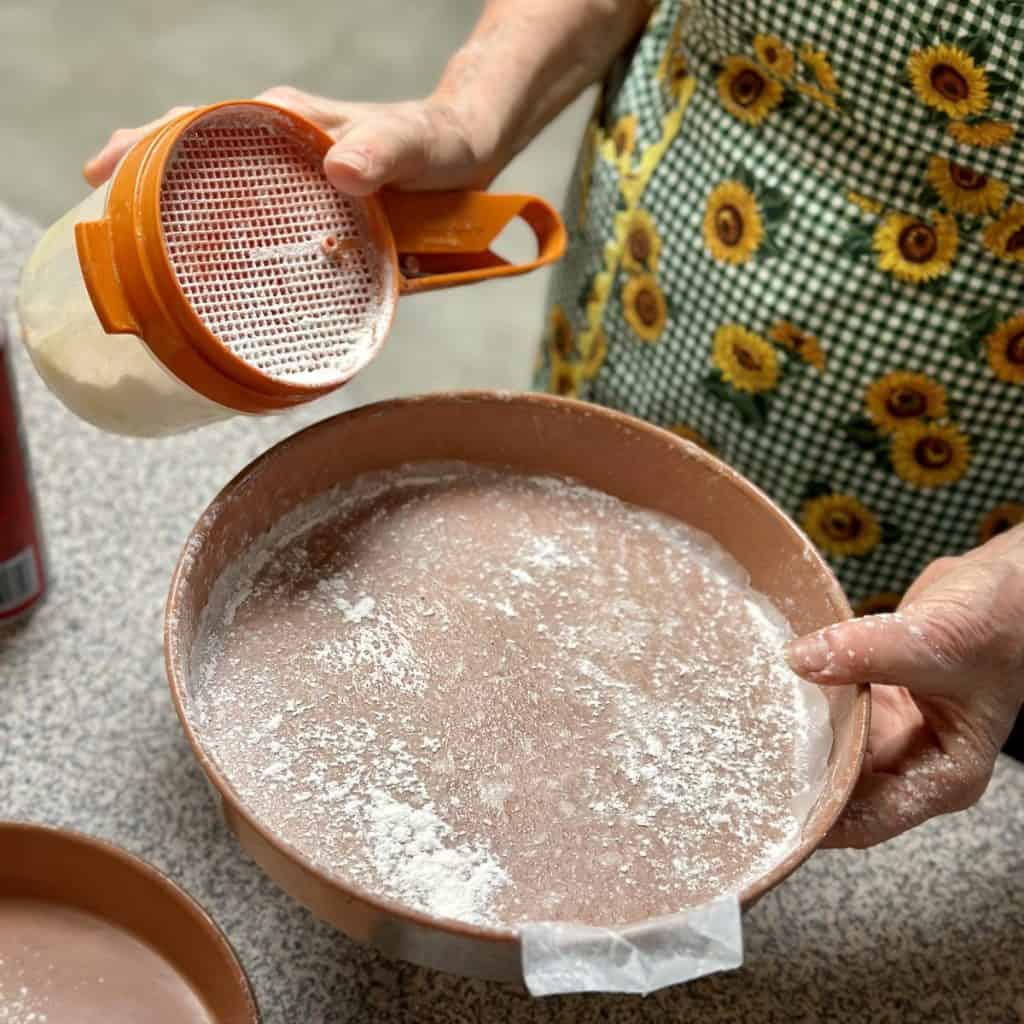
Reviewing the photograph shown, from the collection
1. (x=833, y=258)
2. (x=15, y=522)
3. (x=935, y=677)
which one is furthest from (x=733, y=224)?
(x=15, y=522)

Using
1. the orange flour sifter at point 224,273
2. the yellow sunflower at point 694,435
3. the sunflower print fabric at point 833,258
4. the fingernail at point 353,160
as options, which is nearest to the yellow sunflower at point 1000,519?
the sunflower print fabric at point 833,258

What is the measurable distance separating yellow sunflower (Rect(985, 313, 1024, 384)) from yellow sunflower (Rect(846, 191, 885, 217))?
0.39ft

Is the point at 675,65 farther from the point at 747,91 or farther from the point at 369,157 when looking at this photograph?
the point at 369,157

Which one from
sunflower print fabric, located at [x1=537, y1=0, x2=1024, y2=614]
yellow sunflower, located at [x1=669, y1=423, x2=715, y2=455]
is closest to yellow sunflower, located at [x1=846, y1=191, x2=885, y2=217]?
sunflower print fabric, located at [x1=537, y1=0, x2=1024, y2=614]

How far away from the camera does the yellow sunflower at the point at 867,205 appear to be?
0.87 meters

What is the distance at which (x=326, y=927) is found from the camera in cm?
69

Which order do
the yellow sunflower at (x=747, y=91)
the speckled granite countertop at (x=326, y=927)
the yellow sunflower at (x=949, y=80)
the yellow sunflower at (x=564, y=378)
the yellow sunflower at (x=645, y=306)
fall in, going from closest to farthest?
the speckled granite countertop at (x=326, y=927) < the yellow sunflower at (x=949, y=80) < the yellow sunflower at (x=747, y=91) < the yellow sunflower at (x=645, y=306) < the yellow sunflower at (x=564, y=378)

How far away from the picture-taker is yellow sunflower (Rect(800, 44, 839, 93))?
83cm

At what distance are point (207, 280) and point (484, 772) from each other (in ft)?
0.92

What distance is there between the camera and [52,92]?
2377 millimetres

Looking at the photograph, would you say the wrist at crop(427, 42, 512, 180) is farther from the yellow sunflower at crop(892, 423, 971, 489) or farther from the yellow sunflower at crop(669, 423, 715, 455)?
the yellow sunflower at crop(892, 423, 971, 489)

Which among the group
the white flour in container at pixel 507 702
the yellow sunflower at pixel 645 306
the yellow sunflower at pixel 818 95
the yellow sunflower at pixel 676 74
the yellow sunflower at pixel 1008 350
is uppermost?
the yellow sunflower at pixel 818 95

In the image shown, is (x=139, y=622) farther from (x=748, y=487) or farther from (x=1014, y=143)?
(x=1014, y=143)

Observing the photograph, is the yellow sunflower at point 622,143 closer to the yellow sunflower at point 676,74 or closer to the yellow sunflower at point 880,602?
the yellow sunflower at point 676,74
